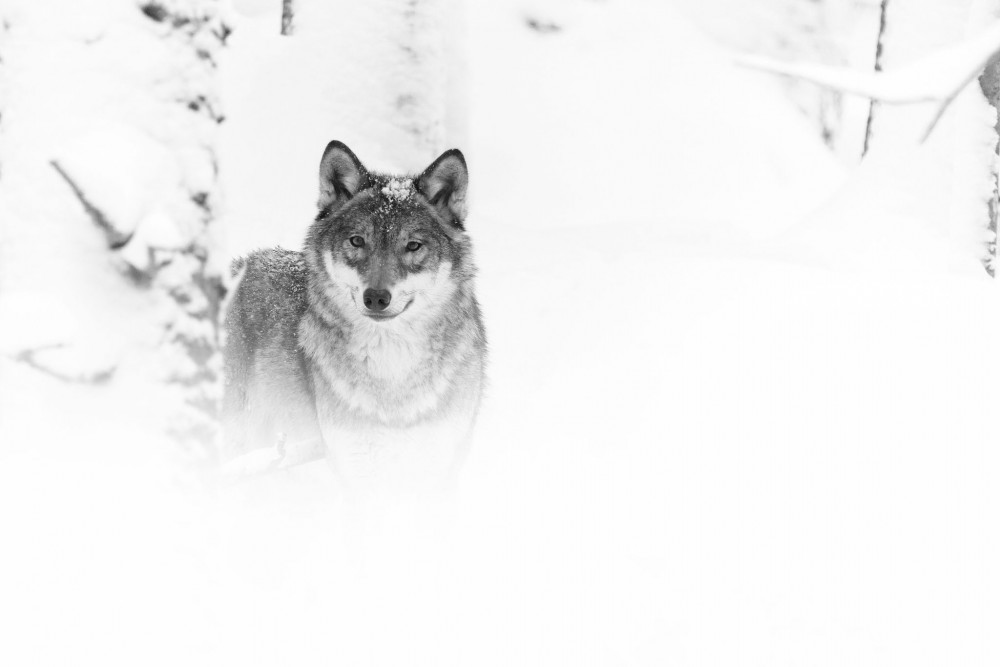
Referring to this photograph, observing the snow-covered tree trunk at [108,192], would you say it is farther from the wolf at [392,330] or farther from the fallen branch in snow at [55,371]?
Result: the wolf at [392,330]

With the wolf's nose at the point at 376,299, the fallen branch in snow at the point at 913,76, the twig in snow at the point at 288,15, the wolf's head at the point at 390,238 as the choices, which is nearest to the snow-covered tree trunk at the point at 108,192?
the wolf's nose at the point at 376,299

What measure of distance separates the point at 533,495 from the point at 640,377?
1.16 m

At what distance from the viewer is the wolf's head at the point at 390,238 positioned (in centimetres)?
420

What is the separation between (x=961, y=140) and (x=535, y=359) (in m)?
3.81

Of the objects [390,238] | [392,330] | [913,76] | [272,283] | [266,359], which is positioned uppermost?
[913,76]

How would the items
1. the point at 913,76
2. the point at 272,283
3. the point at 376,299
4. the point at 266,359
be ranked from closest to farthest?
the point at 913,76, the point at 376,299, the point at 266,359, the point at 272,283

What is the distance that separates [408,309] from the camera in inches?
168

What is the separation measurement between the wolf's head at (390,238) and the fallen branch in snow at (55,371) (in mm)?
1429

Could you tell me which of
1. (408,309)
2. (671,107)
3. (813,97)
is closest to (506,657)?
(408,309)

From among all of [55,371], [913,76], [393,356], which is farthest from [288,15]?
[913,76]

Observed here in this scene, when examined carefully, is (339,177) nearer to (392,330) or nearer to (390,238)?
(390,238)

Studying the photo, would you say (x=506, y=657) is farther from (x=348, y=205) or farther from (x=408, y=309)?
(x=348, y=205)

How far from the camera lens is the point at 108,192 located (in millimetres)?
2668

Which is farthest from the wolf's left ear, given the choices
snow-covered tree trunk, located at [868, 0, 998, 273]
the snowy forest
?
snow-covered tree trunk, located at [868, 0, 998, 273]
